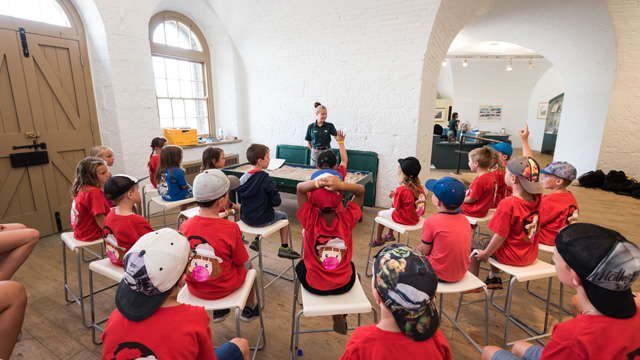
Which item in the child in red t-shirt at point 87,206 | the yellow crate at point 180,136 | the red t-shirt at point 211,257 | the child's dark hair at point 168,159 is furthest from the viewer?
the yellow crate at point 180,136

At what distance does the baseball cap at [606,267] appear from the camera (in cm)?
93

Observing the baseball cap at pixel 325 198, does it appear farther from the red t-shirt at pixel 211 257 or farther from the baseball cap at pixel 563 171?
the baseball cap at pixel 563 171

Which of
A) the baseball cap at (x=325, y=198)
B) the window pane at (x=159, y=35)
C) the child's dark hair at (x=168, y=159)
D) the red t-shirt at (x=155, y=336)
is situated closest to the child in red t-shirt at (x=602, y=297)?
the baseball cap at (x=325, y=198)

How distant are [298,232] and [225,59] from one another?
386 centimetres

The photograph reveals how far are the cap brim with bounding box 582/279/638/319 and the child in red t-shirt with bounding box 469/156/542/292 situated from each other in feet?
3.18

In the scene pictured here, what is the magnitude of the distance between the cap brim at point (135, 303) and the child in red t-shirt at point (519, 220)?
1827 mm

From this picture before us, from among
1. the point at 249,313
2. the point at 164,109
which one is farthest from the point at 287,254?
the point at 164,109

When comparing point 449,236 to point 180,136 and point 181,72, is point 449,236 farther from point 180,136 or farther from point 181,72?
point 181,72

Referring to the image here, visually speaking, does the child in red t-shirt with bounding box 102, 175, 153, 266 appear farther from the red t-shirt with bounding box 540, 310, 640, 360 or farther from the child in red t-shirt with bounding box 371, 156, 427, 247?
the red t-shirt with bounding box 540, 310, 640, 360

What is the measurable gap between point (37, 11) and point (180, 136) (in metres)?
2.21

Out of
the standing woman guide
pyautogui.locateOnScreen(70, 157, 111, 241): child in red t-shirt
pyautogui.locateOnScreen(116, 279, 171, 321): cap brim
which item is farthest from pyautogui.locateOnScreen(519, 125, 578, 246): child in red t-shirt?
pyautogui.locateOnScreen(70, 157, 111, 241): child in red t-shirt

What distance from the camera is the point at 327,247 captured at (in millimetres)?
1714

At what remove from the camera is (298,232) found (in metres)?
3.96

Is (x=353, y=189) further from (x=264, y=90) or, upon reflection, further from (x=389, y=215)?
(x=264, y=90)
